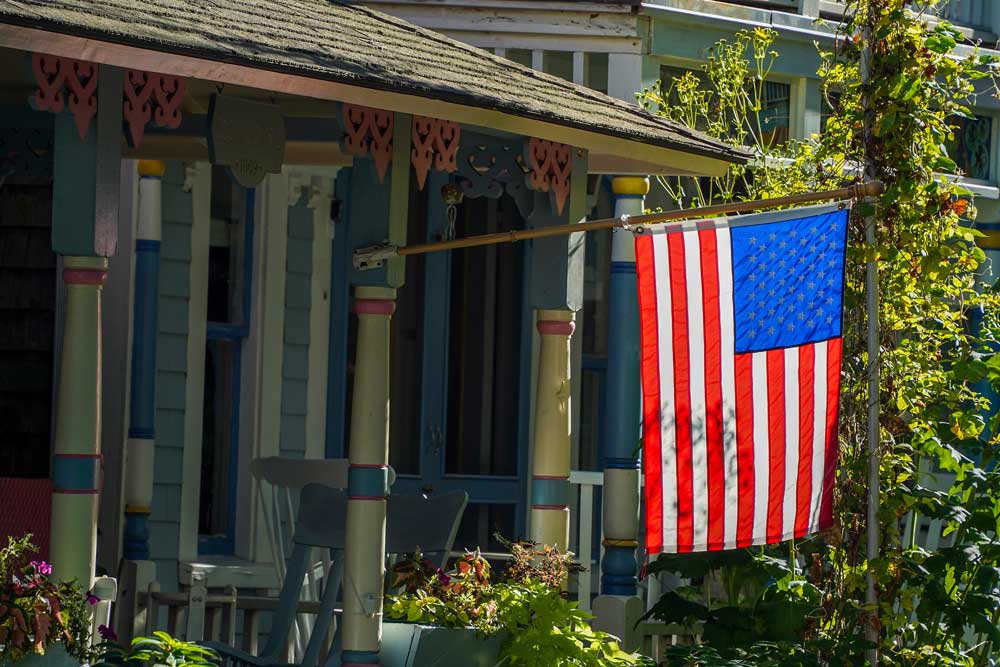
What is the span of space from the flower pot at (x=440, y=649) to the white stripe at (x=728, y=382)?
136 centimetres

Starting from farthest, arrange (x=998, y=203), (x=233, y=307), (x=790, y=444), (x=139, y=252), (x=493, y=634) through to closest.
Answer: (x=998, y=203), (x=233, y=307), (x=139, y=252), (x=493, y=634), (x=790, y=444)

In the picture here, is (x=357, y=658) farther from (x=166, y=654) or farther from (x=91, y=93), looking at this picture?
(x=91, y=93)

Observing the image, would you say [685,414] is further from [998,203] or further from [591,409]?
[998,203]

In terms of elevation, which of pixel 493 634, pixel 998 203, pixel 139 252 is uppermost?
pixel 998 203

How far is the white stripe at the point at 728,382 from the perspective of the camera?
6.65 m

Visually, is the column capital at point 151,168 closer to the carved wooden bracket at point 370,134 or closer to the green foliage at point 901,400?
the carved wooden bracket at point 370,134

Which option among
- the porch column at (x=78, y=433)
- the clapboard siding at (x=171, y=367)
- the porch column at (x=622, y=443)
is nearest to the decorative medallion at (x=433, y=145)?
the porch column at (x=78, y=433)

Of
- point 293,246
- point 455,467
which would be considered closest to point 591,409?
point 455,467

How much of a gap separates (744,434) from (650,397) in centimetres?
38

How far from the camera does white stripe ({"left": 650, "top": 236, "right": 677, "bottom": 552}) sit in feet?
21.8

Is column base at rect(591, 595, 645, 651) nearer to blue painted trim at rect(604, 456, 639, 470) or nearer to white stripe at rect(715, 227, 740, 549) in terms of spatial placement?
blue painted trim at rect(604, 456, 639, 470)

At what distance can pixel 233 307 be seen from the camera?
35.7 ft

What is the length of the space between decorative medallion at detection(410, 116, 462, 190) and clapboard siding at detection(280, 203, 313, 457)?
137 inches

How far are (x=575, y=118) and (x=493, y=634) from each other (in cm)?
226
